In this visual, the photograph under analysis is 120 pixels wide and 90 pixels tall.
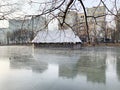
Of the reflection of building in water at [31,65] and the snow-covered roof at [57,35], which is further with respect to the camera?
the reflection of building in water at [31,65]

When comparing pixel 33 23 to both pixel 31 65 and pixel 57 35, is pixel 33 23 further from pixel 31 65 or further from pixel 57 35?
pixel 31 65

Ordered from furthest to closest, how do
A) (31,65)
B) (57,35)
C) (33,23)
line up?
(31,65), (57,35), (33,23)

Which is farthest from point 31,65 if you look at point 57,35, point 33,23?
point 33,23

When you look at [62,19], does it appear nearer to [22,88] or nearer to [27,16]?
[27,16]

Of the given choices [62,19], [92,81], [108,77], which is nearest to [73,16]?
[62,19]

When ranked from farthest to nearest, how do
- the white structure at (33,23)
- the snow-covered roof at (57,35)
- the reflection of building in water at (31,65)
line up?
1. the reflection of building in water at (31,65)
2. the snow-covered roof at (57,35)
3. the white structure at (33,23)

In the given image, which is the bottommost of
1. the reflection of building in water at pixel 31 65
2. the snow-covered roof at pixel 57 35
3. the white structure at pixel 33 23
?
the reflection of building in water at pixel 31 65

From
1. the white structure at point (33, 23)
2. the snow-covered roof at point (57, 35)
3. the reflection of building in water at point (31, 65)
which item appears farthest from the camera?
the reflection of building in water at point (31, 65)

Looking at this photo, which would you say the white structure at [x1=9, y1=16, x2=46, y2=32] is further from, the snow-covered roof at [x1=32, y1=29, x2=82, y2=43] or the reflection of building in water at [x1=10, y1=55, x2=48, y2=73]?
the reflection of building in water at [x1=10, y1=55, x2=48, y2=73]

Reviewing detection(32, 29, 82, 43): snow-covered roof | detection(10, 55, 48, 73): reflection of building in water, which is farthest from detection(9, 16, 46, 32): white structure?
detection(10, 55, 48, 73): reflection of building in water

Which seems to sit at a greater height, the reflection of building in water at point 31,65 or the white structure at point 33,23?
the white structure at point 33,23

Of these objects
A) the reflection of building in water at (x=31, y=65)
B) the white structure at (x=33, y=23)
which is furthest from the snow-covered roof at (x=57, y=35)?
the reflection of building in water at (x=31, y=65)

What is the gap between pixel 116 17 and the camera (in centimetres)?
234

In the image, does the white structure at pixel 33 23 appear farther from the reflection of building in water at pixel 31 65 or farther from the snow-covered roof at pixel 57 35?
the reflection of building in water at pixel 31 65
